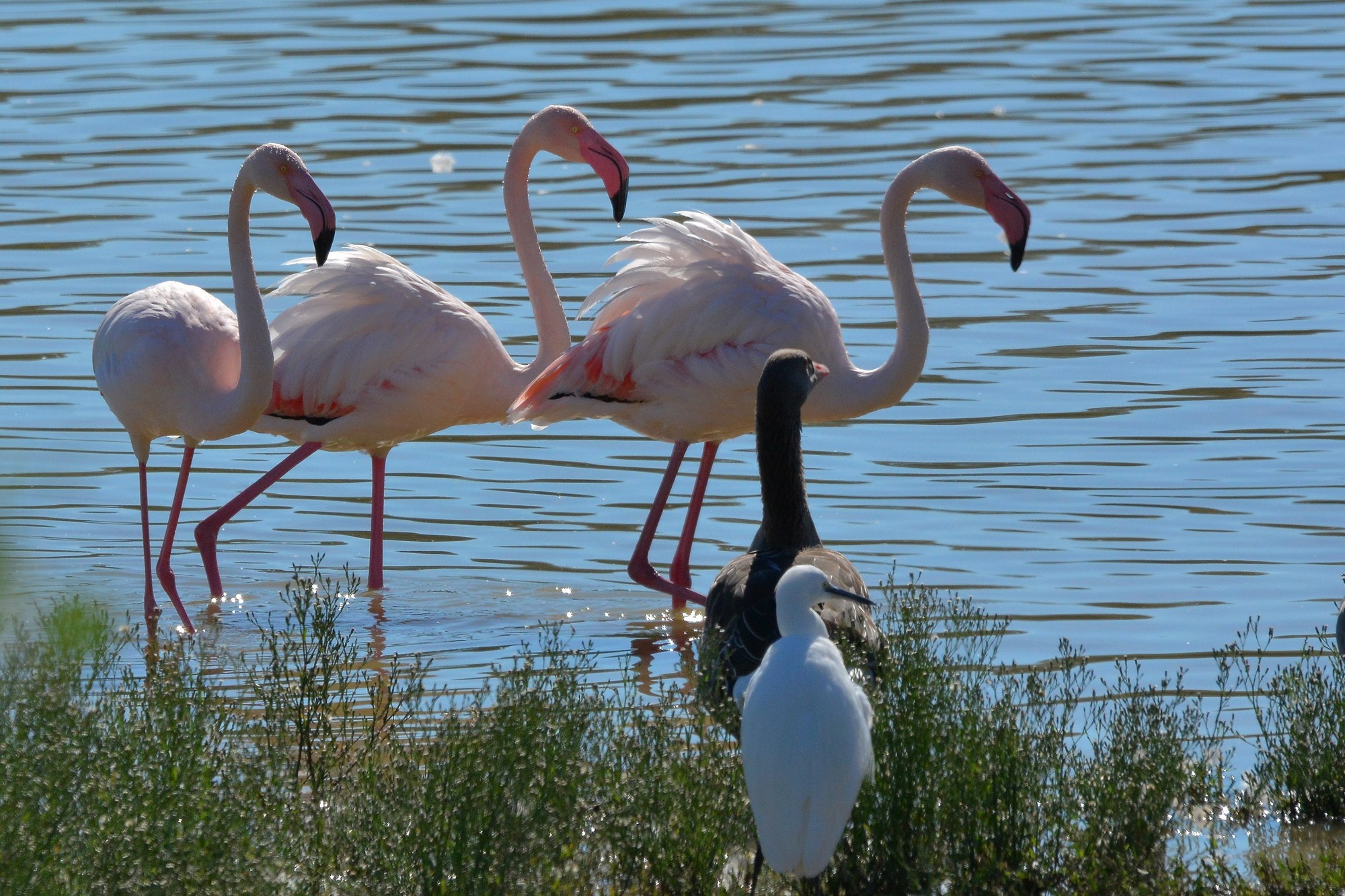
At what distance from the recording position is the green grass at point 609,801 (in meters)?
4.35

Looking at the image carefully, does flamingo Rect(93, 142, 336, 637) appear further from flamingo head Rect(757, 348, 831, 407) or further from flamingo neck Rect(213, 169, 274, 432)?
flamingo head Rect(757, 348, 831, 407)

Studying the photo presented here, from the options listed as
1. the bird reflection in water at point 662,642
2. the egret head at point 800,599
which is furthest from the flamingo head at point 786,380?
the egret head at point 800,599

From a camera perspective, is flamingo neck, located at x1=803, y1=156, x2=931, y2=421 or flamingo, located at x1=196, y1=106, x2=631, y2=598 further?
flamingo, located at x1=196, y1=106, x2=631, y2=598

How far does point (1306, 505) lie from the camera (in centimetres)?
871

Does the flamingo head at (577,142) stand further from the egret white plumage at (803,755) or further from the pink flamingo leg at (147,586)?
the egret white plumage at (803,755)

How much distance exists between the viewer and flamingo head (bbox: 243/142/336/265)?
7617mm

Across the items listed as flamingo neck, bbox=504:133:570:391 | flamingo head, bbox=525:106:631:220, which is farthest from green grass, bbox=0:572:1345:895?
flamingo head, bbox=525:106:631:220

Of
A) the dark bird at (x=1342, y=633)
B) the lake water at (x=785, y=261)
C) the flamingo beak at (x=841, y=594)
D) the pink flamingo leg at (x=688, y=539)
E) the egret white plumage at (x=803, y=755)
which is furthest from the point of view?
the lake water at (x=785, y=261)

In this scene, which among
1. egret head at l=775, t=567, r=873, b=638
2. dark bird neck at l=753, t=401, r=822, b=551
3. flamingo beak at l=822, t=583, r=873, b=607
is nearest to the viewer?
egret head at l=775, t=567, r=873, b=638

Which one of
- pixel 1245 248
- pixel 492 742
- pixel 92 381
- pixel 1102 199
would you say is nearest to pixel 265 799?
pixel 492 742

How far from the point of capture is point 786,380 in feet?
21.3

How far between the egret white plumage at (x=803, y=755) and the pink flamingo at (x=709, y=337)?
3562 mm

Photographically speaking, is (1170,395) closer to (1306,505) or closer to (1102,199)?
(1306,505)

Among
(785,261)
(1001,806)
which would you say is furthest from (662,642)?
(785,261)
